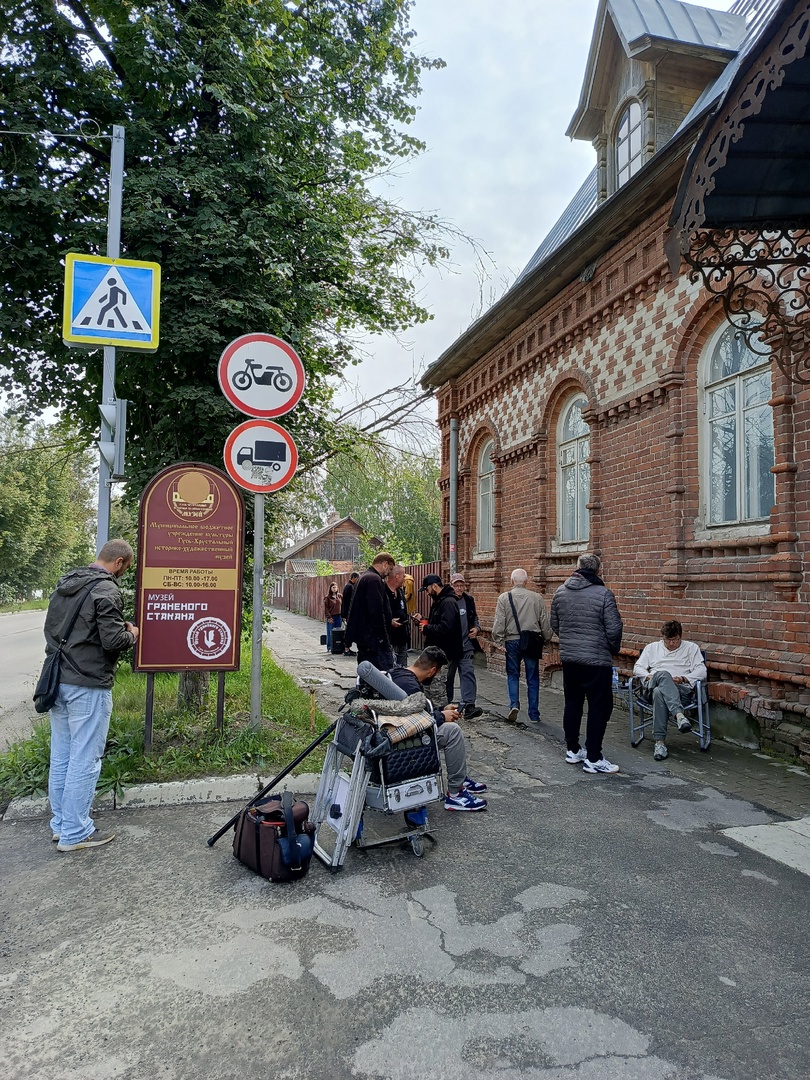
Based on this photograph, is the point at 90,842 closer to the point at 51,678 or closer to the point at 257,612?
the point at 51,678

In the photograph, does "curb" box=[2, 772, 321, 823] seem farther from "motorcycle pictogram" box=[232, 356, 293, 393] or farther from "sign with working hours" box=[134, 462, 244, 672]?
"motorcycle pictogram" box=[232, 356, 293, 393]

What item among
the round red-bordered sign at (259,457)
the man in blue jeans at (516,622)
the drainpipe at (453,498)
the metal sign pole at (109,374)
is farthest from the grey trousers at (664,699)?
the drainpipe at (453,498)

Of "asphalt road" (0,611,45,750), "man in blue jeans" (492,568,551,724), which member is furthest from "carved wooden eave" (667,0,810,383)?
"asphalt road" (0,611,45,750)

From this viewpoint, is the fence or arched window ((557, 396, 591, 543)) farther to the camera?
the fence

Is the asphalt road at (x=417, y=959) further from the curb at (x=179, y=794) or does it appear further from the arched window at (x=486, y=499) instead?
the arched window at (x=486, y=499)

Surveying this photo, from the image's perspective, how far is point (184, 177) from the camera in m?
6.80

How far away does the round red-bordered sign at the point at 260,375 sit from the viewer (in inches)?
225

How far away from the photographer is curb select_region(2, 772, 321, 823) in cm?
486

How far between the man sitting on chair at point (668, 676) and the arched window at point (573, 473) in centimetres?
307

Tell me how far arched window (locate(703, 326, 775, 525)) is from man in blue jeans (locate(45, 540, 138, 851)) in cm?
582

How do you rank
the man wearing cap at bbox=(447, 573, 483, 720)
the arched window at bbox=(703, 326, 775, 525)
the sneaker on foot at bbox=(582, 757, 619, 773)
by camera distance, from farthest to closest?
the man wearing cap at bbox=(447, 573, 483, 720) → the arched window at bbox=(703, 326, 775, 525) → the sneaker on foot at bbox=(582, 757, 619, 773)

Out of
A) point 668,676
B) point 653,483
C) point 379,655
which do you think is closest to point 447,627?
point 379,655

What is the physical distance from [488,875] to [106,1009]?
201cm

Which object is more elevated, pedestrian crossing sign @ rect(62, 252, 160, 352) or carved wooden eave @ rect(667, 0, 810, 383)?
carved wooden eave @ rect(667, 0, 810, 383)
